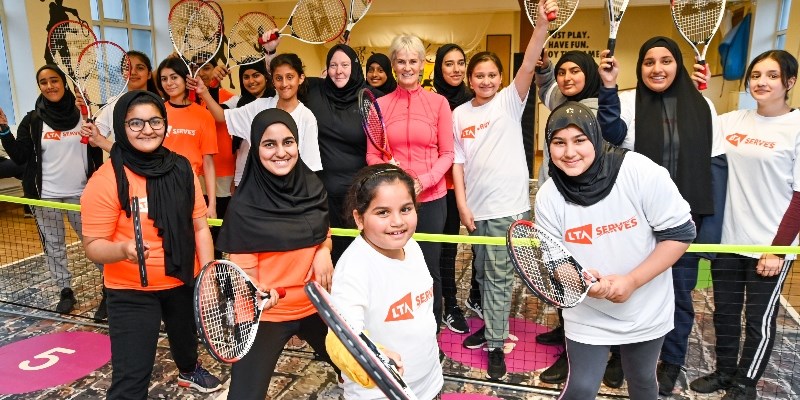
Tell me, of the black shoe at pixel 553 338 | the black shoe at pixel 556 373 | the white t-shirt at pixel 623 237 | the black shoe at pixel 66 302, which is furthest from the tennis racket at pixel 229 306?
the black shoe at pixel 66 302

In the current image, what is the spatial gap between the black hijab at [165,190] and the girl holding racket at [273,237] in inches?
12.7

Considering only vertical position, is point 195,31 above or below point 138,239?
above

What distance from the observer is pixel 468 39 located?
42.1 feet

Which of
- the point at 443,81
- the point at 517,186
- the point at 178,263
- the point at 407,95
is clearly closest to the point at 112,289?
the point at 178,263

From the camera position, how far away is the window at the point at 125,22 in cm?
948

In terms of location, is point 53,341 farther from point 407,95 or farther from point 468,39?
point 468,39

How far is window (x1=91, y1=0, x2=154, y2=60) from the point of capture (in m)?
9.48

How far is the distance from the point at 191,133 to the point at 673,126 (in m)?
3.01

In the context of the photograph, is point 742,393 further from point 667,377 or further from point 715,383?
point 667,377

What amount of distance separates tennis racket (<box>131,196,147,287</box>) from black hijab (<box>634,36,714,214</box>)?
7.86 ft


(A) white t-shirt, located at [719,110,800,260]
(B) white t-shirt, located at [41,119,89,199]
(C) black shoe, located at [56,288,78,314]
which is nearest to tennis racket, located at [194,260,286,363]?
(A) white t-shirt, located at [719,110,800,260]

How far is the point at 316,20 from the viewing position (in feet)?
14.5

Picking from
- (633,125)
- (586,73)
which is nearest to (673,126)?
(633,125)

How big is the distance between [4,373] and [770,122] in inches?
179
